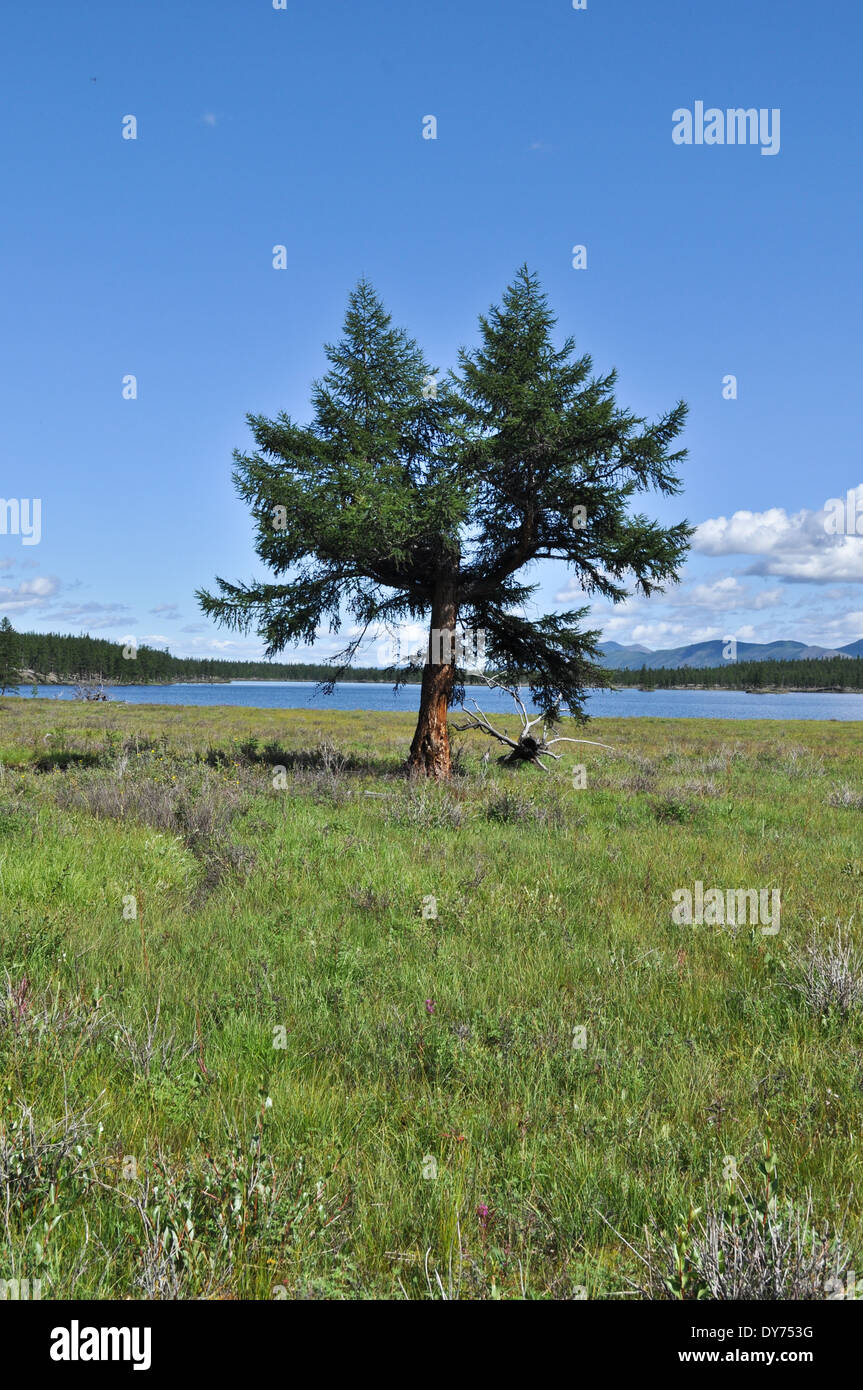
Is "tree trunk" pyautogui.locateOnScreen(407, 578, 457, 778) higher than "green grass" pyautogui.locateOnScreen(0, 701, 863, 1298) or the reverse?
higher

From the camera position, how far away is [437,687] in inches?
584

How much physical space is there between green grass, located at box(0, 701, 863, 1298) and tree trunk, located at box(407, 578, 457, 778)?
6.80 metres

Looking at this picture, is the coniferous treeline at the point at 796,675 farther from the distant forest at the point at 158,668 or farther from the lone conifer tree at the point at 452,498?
the lone conifer tree at the point at 452,498

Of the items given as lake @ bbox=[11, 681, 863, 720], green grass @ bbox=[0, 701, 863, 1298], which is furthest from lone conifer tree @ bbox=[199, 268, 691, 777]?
lake @ bbox=[11, 681, 863, 720]

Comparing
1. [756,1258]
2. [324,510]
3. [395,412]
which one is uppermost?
[395,412]

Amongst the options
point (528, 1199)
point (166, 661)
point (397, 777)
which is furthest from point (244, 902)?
point (166, 661)

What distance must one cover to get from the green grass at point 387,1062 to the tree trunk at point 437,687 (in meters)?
6.80

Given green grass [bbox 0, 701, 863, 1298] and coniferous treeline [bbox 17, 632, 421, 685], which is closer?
green grass [bbox 0, 701, 863, 1298]

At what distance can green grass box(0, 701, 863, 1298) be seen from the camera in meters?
2.20

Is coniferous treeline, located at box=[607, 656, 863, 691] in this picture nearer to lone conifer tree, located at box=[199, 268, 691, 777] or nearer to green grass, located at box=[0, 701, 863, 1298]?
lone conifer tree, located at box=[199, 268, 691, 777]

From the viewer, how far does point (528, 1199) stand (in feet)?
7.93
